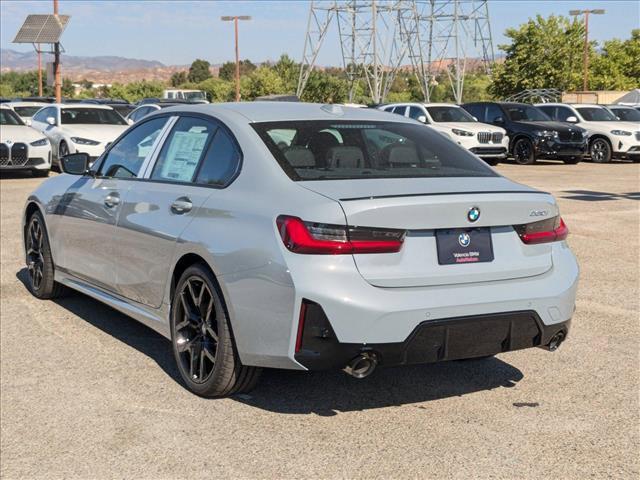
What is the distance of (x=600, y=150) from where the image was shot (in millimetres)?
25891

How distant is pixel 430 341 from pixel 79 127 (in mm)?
17400

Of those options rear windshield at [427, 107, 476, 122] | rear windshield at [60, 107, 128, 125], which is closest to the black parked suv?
rear windshield at [427, 107, 476, 122]

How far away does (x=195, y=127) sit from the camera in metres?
5.38

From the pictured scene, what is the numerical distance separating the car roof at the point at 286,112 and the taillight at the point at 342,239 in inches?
46.3

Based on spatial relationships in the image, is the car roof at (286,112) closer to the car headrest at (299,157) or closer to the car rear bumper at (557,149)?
the car headrest at (299,157)

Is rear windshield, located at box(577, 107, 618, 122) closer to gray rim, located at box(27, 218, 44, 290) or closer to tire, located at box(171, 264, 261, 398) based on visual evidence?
gray rim, located at box(27, 218, 44, 290)

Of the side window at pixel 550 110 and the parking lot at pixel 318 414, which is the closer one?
the parking lot at pixel 318 414

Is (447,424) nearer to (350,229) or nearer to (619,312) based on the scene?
(350,229)

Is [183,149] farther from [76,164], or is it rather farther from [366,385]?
[366,385]

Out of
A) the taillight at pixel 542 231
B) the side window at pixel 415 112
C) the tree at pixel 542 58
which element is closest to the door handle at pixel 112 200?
the taillight at pixel 542 231

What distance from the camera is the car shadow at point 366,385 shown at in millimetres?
4777

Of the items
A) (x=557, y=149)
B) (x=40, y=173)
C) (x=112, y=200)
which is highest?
(x=112, y=200)

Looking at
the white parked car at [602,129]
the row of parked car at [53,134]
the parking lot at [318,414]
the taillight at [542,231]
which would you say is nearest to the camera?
the parking lot at [318,414]

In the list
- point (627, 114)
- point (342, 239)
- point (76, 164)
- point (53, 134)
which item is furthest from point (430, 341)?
point (627, 114)
